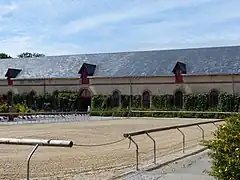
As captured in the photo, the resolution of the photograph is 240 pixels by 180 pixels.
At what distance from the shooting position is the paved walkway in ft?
30.2

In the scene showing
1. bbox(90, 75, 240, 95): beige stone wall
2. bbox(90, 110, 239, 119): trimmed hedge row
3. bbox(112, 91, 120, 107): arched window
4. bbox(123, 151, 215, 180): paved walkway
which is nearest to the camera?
bbox(123, 151, 215, 180): paved walkway

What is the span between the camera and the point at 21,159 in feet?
42.0

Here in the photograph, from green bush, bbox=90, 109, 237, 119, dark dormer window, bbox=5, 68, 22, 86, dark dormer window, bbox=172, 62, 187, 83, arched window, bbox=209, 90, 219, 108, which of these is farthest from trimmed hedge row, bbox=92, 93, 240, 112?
dark dormer window, bbox=5, 68, 22, 86

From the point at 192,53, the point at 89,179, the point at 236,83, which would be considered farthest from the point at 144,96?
the point at 89,179

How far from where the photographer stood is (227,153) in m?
6.66

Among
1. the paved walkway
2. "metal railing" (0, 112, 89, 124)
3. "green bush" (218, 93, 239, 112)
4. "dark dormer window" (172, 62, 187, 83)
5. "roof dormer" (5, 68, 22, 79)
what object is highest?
"roof dormer" (5, 68, 22, 79)

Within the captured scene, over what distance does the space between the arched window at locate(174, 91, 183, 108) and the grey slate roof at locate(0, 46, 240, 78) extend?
254cm

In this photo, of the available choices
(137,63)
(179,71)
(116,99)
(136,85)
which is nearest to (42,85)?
(116,99)

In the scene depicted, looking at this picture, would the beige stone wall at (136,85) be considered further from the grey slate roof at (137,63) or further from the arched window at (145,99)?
the grey slate roof at (137,63)

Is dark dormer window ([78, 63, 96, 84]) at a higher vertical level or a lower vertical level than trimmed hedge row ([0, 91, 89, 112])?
higher

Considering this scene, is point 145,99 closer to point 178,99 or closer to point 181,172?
point 178,99

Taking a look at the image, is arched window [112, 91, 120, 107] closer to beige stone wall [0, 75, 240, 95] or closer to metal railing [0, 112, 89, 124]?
beige stone wall [0, 75, 240, 95]

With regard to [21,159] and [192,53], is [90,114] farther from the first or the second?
[21,159]

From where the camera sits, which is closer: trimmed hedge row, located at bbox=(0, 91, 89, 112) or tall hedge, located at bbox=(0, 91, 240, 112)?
tall hedge, located at bbox=(0, 91, 240, 112)
